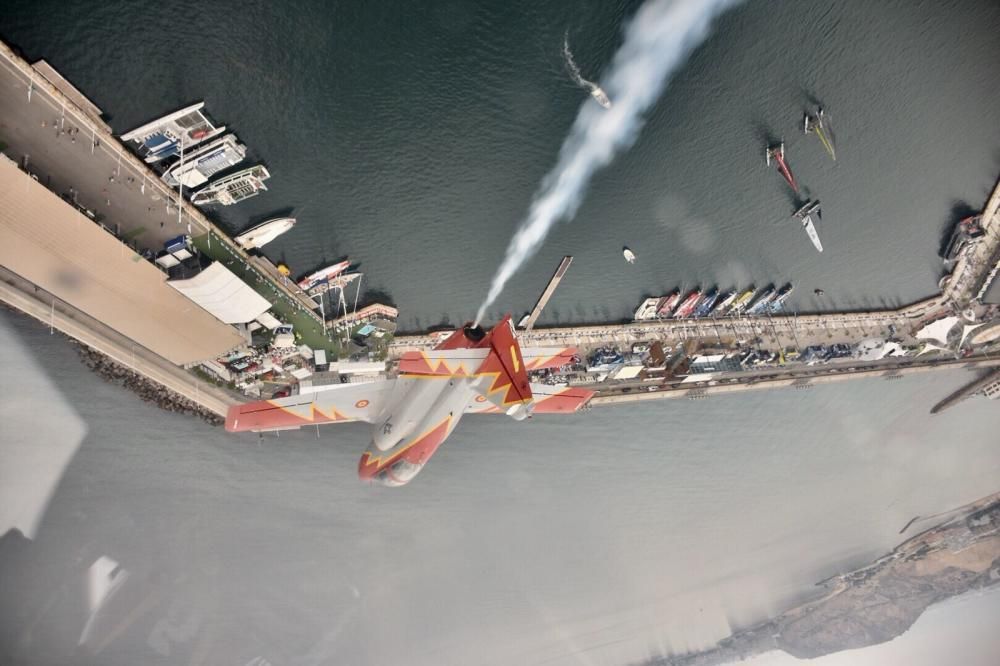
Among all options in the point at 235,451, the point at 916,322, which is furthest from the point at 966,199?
the point at 235,451

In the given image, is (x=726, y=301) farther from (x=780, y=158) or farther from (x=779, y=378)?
(x=780, y=158)

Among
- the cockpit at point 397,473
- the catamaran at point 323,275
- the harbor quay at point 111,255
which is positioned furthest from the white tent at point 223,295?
the cockpit at point 397,473

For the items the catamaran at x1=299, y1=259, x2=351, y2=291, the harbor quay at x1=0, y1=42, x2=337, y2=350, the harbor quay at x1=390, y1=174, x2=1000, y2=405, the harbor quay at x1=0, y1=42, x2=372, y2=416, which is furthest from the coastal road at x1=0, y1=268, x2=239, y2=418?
the harbor quay at x1=390, y1=174, x2=1000, y2=405

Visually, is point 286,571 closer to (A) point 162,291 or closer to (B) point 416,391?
(B) point 416,391

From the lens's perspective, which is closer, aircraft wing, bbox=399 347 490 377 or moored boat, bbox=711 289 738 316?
aircraft wing, bbox=399 347 490 377

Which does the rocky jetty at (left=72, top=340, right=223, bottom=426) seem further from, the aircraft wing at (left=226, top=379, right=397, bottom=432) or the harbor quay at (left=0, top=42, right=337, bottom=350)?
the aircraft wing at (left=226, top=379, right=397, bottom=432)

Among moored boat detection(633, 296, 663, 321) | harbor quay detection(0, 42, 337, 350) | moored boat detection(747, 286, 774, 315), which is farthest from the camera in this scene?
moored boat detection(747, 286, 774, 315)
